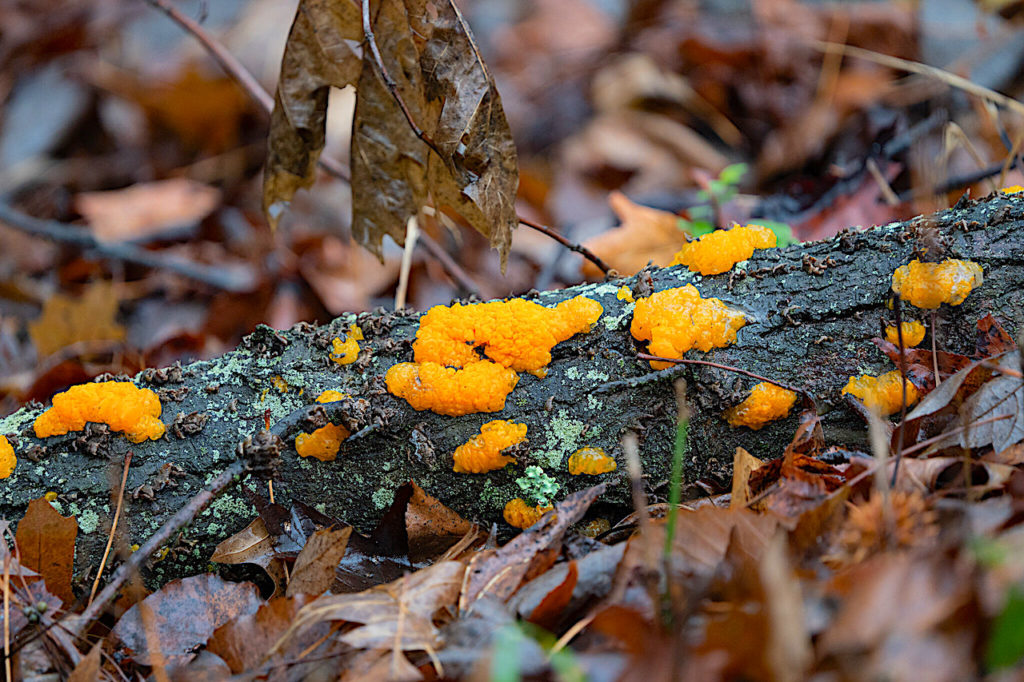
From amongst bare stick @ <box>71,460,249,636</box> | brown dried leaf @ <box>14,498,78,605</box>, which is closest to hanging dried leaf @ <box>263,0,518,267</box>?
bare stick @ <box>71,460,249,636</box>

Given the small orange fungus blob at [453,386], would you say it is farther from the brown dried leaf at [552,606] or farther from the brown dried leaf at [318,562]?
the brown dried leaf at [552,606]

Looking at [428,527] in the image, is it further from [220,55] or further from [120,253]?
[120,253]

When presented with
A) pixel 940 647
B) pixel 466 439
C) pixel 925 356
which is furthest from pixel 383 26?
pixel 940 647

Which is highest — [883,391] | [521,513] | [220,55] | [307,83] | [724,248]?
[220,55]

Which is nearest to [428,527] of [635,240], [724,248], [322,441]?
[322,441]

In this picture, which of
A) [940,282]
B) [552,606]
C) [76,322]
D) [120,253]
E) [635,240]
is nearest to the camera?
[552,606]

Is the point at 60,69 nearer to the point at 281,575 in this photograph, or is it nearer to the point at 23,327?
the point at 23,327

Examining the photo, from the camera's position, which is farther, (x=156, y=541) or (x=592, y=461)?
(x=592, y=461)
